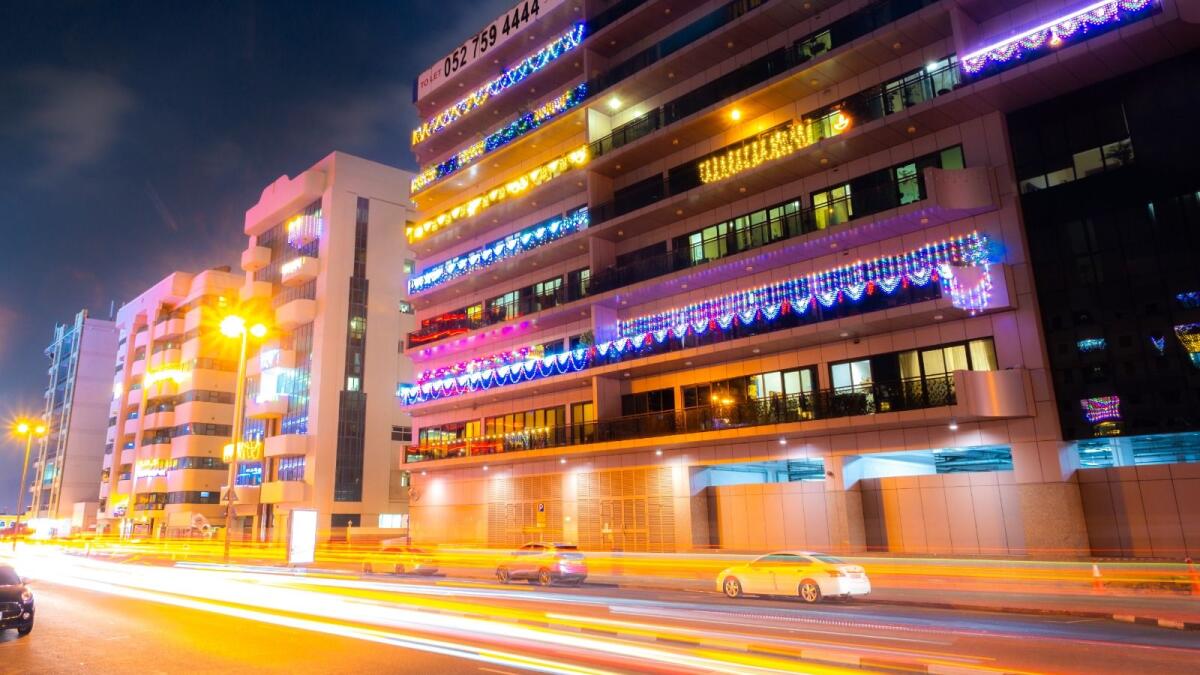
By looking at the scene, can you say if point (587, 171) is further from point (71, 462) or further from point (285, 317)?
point (71, 462)

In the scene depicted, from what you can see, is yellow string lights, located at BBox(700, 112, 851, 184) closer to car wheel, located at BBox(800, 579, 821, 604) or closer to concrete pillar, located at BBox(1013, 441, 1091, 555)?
concrete pillar, located at BBox(1013, 441, 1091, 555)

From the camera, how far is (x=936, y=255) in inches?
1054

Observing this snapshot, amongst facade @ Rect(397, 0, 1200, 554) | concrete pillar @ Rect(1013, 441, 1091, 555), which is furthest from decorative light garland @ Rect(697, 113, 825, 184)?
concrete pillar @ Rect(1013, 441, 1091, 555)

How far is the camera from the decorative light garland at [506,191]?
38.9 m

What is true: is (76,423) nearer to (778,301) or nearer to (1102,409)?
(778,301)

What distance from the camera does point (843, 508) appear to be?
26703 millimetres

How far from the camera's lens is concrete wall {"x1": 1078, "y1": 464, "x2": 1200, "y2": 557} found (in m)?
21.0

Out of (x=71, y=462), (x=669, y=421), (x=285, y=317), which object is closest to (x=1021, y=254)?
(x=669, y=421)


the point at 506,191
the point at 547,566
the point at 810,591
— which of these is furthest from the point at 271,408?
the point at 810,591

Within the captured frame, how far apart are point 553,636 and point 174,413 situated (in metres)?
Result: 73.8

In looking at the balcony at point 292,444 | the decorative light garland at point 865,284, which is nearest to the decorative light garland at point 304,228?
the balcony at point 292,444

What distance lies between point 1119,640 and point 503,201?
35.8m

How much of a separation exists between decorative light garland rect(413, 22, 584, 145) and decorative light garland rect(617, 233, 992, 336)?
1707 cm

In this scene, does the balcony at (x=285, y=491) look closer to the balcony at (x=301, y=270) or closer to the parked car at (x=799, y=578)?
the balcony at (x=301, y=270)
